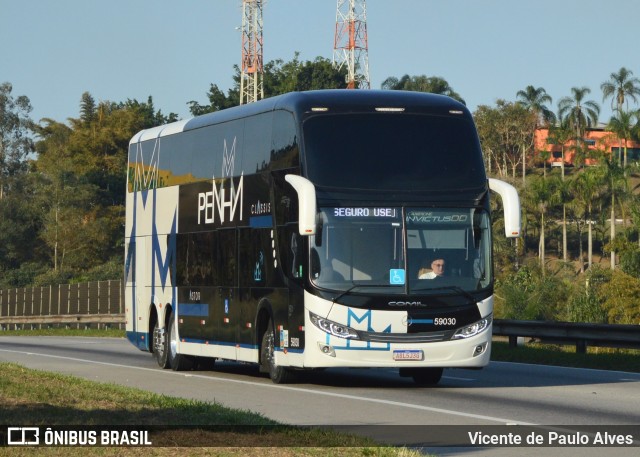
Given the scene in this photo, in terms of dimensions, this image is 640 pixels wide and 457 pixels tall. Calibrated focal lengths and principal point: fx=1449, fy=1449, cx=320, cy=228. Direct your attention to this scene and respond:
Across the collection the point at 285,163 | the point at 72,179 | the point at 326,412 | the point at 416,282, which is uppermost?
the point at 72,179

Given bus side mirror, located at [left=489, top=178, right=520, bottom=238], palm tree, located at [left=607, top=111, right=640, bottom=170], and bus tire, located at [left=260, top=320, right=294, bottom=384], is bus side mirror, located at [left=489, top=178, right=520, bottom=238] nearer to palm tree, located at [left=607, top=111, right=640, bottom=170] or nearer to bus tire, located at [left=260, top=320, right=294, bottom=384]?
bus tire, located at [left=260, top=320, right=294, bottom=384]

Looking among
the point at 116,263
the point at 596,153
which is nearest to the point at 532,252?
the point at 596,153

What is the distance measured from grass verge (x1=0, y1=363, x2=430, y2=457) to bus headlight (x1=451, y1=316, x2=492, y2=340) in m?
4.48

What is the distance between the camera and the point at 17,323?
74750mm

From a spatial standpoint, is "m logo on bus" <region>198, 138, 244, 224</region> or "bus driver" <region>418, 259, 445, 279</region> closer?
"bus driver" <region>418, 259, 445, 279</region>

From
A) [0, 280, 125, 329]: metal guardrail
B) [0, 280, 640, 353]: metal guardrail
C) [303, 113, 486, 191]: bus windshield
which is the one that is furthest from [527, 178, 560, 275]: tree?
[303, 113, 486, 191]: bus windshield

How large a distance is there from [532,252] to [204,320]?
9511 cm

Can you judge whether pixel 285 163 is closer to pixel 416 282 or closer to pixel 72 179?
pixel 416 282

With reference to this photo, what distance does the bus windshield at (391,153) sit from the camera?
19.8m

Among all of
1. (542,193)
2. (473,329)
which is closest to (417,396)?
(473,329)

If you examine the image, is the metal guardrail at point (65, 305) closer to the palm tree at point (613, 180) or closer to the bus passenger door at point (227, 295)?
the bus passenger door at point (227, 295)

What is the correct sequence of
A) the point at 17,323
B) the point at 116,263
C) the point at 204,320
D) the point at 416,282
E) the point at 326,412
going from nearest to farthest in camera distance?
the point at 326,412, the point at 416,282, the point at 204,320, the point at 17,323, the point at 116,263

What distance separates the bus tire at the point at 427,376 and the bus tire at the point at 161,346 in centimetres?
612

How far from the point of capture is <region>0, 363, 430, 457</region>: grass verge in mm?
11680
